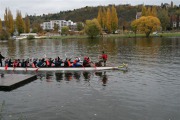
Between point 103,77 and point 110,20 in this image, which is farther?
point 110,20

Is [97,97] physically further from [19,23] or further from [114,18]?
[19,23]

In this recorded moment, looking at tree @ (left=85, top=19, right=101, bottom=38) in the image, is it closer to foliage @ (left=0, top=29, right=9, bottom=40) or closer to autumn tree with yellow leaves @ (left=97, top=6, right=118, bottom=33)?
autumn tree with yellow leaves @ (left=97, top=6, right=118, bottom=33)

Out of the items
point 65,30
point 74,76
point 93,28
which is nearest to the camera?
point 74,76

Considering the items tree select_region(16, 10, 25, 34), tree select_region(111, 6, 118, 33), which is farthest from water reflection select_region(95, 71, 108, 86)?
tree select_region(16, 10, 25, 34)

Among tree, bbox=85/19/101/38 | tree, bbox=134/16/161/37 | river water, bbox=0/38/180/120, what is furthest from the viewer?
tree, bbox=85/19/101/38

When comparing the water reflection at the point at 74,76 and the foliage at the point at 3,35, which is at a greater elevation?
the foliage at the point at 3,35

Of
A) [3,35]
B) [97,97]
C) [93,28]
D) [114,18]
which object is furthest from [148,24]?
[97,97]

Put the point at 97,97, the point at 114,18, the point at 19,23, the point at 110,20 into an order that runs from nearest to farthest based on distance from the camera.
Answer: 1. the point at 97,97
2. the point at 110,20
3. the point at 114,18
4. the point at 19,23

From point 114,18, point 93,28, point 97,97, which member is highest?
point 114,18

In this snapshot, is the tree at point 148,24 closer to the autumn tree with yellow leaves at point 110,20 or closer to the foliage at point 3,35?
the autumn tree with yellow leaves at point 110,20

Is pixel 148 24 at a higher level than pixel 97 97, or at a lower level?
higher

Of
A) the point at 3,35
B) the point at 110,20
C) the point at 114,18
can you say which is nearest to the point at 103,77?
the point at 110,20

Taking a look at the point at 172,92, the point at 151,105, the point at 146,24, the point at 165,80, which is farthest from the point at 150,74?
the point at 146,24

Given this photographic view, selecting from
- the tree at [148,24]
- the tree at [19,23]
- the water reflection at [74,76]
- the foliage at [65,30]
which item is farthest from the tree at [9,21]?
the water reflection at [74,76]
